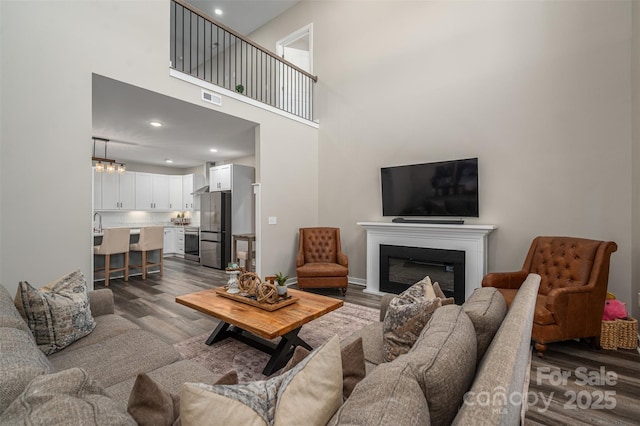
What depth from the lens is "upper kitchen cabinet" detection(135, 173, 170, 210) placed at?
8.31m

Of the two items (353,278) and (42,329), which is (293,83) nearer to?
(353,278)

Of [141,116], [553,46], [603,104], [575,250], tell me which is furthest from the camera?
[141,116]

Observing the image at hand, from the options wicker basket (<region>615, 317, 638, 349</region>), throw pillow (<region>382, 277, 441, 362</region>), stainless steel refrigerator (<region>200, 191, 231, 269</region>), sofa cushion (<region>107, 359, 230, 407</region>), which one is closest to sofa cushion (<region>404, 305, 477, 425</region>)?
throw pillow (<region>382, 277, 441, 362</region>)

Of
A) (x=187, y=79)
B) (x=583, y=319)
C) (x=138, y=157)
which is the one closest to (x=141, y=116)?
(x=187, y=79)

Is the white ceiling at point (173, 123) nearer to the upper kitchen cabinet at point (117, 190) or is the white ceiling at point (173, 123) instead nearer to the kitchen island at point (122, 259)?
the upper kitchen cabinet at point (117, 190)

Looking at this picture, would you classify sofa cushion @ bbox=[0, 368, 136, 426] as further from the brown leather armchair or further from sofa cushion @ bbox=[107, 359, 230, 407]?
the brown leather armchair

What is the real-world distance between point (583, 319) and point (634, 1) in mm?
3251

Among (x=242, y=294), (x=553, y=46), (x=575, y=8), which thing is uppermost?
(x=575, y=8)

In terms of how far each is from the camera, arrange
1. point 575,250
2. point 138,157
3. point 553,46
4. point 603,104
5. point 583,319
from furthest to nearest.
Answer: point 138,157 → point 553,46 → point 603,104 → point 575,250 → point 583,319

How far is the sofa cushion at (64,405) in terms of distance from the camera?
0.62 meters

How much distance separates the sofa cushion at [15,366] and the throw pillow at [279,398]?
490 mm

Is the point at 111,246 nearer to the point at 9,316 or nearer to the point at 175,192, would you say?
the point at 175,192

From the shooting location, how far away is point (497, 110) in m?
3.86

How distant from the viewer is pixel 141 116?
428 cm
